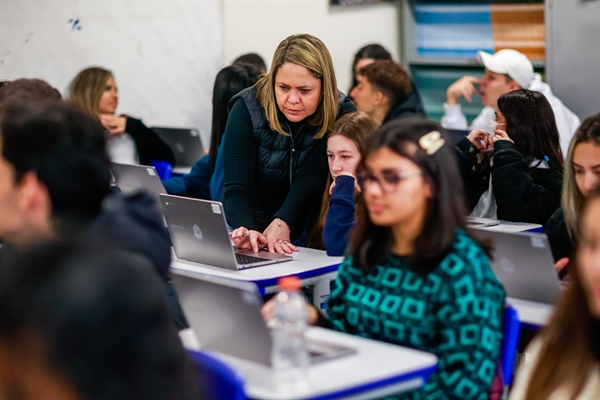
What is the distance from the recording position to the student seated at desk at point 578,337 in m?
1.54

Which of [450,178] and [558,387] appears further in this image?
[450,178]

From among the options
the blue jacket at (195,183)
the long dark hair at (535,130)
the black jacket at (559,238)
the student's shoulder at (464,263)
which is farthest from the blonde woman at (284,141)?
the student's shoulder at (464,263)

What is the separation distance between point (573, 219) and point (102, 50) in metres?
3.67

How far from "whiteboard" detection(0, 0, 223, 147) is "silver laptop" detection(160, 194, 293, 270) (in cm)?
263

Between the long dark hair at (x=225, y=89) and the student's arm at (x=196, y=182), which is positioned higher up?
the long dark hair at (x=225, y=89)

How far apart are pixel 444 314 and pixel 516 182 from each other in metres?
1.54

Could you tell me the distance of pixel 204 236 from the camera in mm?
2904

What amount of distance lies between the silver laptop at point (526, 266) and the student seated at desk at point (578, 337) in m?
0.75

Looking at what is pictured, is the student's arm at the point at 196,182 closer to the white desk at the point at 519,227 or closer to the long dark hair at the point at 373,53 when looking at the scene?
the white desk at the point at 519,227

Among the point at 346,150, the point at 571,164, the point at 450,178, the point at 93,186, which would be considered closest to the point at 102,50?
the point at 346,150

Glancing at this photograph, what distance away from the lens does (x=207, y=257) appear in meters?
2.95

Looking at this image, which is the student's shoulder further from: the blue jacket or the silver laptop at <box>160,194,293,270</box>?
the blue jacket

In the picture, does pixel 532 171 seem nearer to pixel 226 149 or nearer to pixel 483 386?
pixel 226 149

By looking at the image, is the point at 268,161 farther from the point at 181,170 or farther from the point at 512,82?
the point at 512,82
